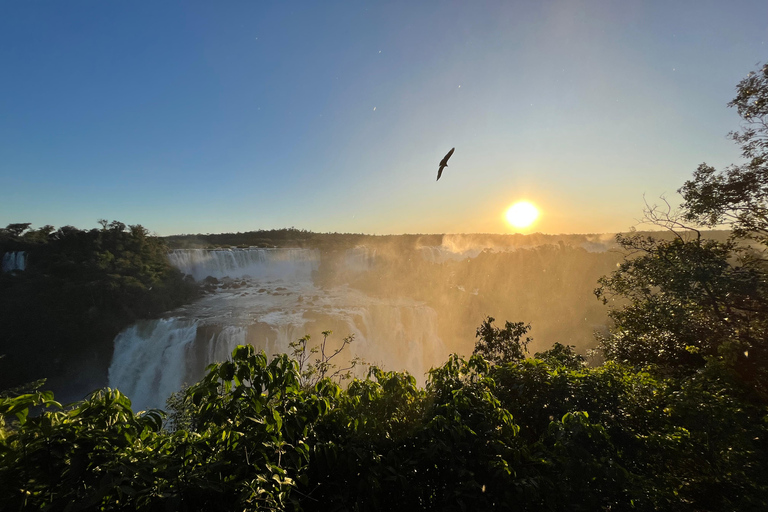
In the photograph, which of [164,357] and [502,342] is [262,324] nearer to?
[164,357]

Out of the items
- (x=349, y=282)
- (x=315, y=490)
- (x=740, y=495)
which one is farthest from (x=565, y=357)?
(x=349, y=282)

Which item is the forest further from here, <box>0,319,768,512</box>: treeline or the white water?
the white water

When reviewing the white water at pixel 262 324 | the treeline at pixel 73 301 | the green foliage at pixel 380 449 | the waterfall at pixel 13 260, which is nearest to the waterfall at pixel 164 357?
the white water at pixel 262 324

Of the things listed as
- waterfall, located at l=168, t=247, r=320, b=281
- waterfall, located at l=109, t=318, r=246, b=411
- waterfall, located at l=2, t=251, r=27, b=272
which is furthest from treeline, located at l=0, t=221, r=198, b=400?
waterfall, located at l=168, t=247, r=320, b=281

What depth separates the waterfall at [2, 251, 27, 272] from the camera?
2362 cm

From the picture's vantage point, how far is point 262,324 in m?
20.8

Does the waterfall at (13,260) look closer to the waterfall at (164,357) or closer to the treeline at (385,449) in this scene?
the waterfall at (164,357)

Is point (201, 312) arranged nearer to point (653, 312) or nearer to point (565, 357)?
point (565, 357)

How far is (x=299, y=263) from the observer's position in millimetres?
34562

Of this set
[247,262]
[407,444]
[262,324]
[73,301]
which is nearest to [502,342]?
[407,444]

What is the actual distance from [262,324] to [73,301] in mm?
12452

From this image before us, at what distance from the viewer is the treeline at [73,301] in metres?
18.5

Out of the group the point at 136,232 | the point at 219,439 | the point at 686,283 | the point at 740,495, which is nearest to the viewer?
the point at 219,439

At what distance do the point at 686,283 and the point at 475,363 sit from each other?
5.28m
